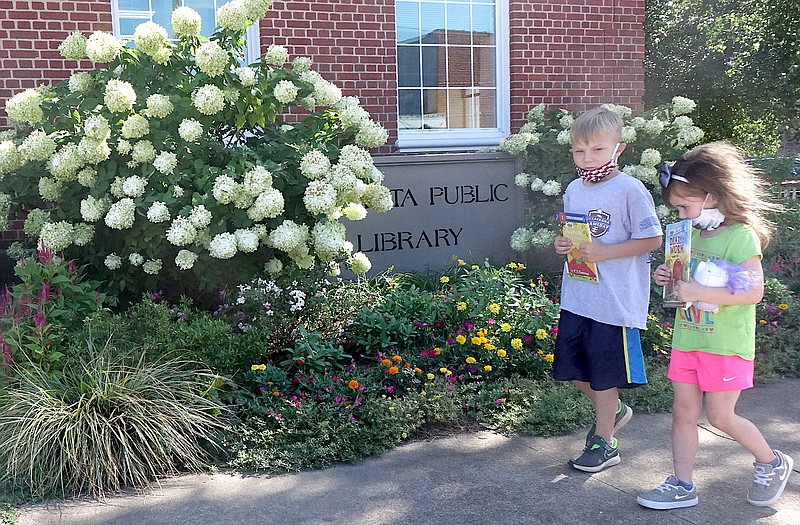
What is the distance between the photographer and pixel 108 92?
503 cm

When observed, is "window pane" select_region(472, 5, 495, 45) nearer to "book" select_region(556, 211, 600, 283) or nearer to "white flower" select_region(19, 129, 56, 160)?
"white flower" select_region(19, 129, 56, 160)

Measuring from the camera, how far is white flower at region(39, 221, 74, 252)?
5.22 metres

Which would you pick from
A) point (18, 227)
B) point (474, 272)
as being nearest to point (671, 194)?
point (474, 272)

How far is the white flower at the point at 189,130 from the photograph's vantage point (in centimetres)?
510

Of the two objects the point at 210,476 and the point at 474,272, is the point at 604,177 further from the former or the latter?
the point at 474,272

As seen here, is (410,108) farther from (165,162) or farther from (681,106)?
(165,162)

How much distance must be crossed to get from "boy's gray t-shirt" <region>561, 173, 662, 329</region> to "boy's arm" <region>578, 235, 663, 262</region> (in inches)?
1.2

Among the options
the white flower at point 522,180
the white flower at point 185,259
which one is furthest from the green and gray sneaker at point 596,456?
the white flower at point 522,180

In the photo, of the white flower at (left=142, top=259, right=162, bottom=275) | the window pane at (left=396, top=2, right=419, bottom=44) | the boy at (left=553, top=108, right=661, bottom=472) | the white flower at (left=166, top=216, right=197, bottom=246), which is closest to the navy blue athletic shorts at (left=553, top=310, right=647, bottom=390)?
the boy at (left=553, top=108, right=661, bottom=472)

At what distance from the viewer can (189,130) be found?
510 centimetres

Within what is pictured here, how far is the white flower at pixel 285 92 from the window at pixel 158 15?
210 cm

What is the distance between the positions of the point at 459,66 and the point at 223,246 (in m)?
4.48

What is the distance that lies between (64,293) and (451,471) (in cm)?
241

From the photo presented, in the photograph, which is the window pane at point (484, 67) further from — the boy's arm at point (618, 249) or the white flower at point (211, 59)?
the boy's arm at point (618, 249)
